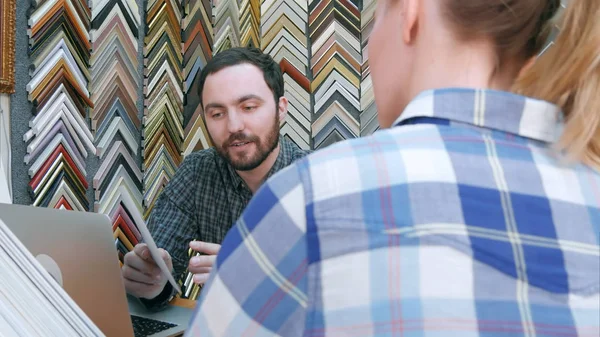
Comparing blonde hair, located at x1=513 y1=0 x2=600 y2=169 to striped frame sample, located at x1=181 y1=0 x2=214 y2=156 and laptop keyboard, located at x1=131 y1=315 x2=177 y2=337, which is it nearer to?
laptop keyboard, located at x1=131 y1=315 x2=177 y2=337

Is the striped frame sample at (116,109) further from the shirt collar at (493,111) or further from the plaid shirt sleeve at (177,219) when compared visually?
the shirt collar at (493,111)

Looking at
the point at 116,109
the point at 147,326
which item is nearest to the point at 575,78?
the point at 147,326

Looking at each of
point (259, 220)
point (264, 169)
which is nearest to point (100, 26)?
point (264, 169)

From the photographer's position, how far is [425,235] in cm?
38

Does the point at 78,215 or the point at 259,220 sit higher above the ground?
the point at 78,215

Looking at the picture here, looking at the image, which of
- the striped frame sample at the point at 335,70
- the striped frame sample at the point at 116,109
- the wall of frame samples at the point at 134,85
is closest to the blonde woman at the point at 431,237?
the wall of frame samples at the point at 134,85

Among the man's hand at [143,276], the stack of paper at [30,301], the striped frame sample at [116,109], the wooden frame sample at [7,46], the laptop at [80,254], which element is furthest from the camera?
the striped frame sample at [116,109]

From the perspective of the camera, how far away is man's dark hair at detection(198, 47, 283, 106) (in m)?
1.89

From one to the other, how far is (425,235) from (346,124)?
9.41ft

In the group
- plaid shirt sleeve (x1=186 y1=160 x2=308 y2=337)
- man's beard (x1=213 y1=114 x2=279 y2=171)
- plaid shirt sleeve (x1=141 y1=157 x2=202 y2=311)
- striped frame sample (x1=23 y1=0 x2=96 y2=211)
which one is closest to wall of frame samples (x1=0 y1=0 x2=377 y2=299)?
striped frame sample (x1=23 y1=0 x2=96 y2=211)

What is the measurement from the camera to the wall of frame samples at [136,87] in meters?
1.78

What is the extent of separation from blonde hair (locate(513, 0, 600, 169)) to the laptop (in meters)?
0.60

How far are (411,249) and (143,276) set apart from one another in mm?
926

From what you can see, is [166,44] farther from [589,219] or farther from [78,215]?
[589,219]
